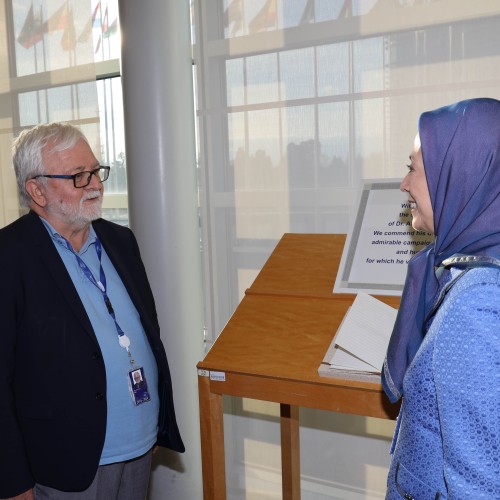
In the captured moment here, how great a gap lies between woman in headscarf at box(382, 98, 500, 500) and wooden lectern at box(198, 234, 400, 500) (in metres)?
0.36

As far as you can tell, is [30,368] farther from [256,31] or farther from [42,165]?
[256,31]

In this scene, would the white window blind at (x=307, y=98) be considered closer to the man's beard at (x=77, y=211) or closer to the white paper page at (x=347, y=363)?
the white paper page at (x=347, y=363)

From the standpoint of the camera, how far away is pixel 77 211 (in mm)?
1982

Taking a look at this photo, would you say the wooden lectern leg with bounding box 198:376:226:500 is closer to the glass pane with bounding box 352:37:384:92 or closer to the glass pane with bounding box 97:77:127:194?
the glass pane with bounding box 352:37:384:92

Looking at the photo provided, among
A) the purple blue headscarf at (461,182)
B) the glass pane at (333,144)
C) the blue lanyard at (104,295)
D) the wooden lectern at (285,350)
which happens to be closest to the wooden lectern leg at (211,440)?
the wooden lectern at (285,350)

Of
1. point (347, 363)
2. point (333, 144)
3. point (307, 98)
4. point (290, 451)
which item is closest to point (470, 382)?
point (347, 363)

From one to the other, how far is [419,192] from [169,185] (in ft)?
6.63

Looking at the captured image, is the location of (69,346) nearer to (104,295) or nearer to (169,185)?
(104,295)

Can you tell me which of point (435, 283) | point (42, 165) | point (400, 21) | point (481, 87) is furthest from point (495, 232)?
point (400, 21)

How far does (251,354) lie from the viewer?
6.74 feet

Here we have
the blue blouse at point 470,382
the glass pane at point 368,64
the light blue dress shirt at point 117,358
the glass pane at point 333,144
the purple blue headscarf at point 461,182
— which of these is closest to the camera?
the blue blouse at point 470,382

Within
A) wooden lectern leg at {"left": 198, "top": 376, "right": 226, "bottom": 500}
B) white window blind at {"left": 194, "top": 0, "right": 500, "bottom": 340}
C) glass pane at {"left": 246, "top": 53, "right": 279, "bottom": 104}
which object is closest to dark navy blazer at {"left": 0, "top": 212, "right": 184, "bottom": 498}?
wooden lectern leg at {"left": 198, "top": 376, "right": 226, "bottom": 500}

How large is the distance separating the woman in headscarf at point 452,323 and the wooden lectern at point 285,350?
1.18 feet

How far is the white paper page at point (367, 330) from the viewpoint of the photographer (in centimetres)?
184
